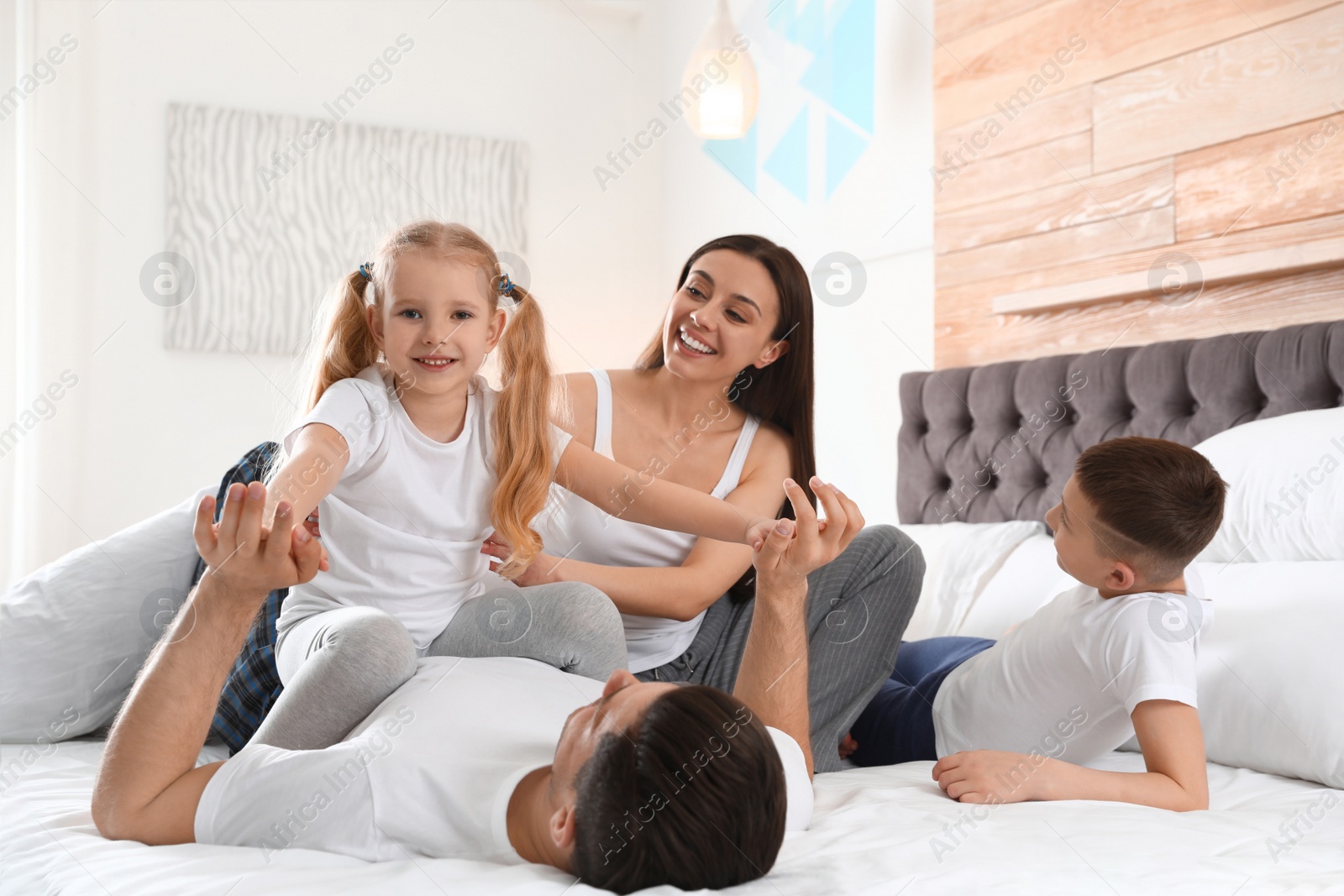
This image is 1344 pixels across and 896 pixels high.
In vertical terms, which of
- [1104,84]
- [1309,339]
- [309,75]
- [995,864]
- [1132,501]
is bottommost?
[995,864]

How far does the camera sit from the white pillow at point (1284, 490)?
62.7 inches

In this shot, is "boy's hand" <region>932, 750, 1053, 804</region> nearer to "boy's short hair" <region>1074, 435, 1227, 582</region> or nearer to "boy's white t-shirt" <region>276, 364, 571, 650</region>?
"boy's short hair" <region>1074, 435, 1227, 582</region>

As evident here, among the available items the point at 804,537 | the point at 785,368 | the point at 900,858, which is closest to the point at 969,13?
the point at 785,368

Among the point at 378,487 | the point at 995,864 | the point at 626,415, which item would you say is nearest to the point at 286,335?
the point at 626,415

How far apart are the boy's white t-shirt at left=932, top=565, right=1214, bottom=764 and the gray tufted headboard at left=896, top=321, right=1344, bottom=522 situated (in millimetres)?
678

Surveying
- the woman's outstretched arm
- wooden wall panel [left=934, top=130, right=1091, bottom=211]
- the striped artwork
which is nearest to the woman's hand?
the woman's outstretched arm

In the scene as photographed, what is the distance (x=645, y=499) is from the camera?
152 centimetres

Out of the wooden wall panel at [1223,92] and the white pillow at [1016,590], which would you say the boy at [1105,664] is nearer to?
the white pillow at [1016,590]

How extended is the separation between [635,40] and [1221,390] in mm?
3063

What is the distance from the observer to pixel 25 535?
3373 mm

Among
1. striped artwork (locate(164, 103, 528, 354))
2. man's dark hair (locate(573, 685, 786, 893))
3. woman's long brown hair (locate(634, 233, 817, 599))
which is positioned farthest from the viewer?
striped artwork (locate(164, 103, 528, 354))

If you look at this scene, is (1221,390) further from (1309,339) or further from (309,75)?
(309,75)

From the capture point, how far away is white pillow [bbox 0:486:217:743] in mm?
1608

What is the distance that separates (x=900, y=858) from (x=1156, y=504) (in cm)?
59
